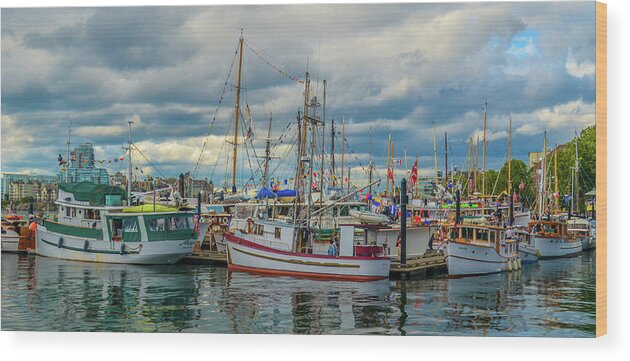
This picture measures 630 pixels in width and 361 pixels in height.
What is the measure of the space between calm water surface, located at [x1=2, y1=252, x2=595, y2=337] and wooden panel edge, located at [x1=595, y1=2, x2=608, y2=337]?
67 cm

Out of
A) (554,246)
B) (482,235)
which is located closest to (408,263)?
(482,235)

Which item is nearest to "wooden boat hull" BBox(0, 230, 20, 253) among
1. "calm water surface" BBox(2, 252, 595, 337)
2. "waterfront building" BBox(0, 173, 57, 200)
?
"calm water surface" BBox(2, 252, 595, 337)

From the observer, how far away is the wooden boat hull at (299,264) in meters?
23.2

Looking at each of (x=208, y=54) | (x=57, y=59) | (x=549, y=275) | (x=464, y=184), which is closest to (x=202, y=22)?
(x=208, y=54)

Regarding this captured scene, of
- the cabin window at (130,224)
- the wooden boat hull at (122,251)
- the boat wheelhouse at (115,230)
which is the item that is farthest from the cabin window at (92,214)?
the cabin window at (130,224)

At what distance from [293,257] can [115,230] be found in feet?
26.0

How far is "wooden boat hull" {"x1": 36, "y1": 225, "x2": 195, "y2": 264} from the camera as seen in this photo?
91.8ft

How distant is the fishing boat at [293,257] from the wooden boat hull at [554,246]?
12.0 metres

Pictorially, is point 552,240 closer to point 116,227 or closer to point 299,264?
point 299,264

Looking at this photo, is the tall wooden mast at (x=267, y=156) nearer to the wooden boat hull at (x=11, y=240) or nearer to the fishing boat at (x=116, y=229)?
the fishing boat at (x=116, y=229)

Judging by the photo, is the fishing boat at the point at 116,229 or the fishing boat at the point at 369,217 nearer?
the fishing boat at the point at 116,229

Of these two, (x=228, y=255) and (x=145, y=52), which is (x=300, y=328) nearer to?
(x=145, y=52)

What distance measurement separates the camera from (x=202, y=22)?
18.1m

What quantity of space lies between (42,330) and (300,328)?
18.3 feet
